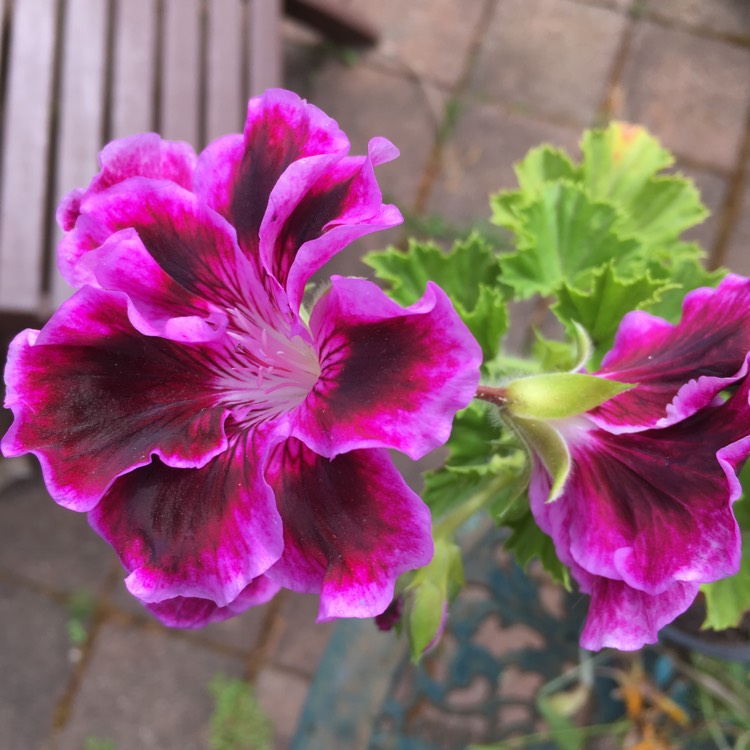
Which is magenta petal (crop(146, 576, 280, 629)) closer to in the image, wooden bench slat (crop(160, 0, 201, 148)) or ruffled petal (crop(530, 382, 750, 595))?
ruffled petal (crop(530, 382, 750, 595))

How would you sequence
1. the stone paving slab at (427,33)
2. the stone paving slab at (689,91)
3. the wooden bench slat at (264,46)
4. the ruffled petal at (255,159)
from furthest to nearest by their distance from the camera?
the stone paving slab at (427,33) < the stone paving slab at (689,91) < the wooden bench slat at (264,46) < the ruffled petal at (255,159)

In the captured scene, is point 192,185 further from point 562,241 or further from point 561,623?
point 561,623

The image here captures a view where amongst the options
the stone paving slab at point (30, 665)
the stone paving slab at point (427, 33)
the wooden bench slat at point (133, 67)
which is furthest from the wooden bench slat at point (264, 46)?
the stone paving slab at point (30, 665)

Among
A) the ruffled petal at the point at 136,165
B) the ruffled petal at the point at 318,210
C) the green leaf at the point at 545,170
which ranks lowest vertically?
the green leaf at the point at 545,170

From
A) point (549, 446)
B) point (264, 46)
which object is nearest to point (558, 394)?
Result: point (549, 446)

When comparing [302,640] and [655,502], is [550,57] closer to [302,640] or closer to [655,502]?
[302,640]

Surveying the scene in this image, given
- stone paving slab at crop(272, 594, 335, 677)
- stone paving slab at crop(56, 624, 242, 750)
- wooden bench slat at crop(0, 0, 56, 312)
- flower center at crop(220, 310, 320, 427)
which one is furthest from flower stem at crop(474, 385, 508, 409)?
stone paving slab at crop(56, 624, 242, 750)

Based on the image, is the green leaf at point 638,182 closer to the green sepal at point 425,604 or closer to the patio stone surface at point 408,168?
the green sepal at point 425,604
